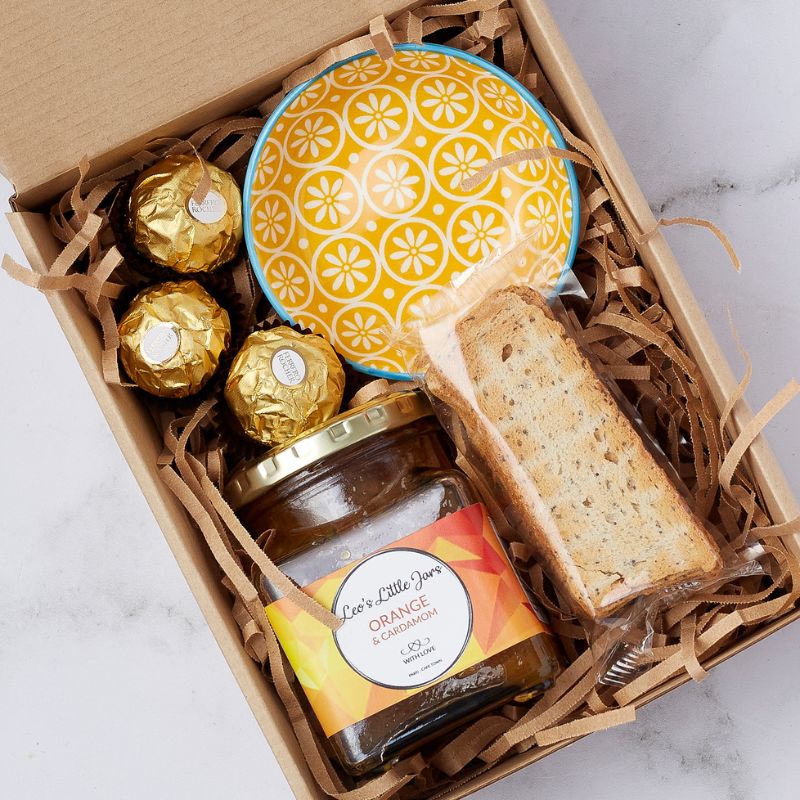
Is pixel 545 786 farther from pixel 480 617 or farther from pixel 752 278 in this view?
pixel 752 278

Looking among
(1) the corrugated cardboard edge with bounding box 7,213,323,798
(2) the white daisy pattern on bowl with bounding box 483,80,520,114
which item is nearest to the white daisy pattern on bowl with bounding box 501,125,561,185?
(2) the white daisy pattern on bowl with bounding box 483,80,520,114

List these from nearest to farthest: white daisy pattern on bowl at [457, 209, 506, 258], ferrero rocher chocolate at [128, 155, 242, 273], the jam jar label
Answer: the jam jar label → ferrero rocher chocolate at [128, 155, 242, 273] → white daisy pattern on bowl at [457, 209, 506, 258]

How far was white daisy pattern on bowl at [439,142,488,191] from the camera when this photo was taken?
1.08 m

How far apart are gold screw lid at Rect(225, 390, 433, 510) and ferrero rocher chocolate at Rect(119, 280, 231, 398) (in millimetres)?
141

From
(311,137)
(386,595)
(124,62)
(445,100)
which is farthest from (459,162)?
(386,595)

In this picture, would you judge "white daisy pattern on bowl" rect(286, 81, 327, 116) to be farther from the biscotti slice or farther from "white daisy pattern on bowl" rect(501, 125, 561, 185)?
the biscotti slice

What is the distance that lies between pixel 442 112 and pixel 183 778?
0.97 m

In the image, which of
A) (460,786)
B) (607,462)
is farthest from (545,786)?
(607,462)

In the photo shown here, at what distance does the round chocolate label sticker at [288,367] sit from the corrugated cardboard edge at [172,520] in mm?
172

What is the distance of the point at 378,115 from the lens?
Answer: 107 cm

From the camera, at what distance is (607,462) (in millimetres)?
922

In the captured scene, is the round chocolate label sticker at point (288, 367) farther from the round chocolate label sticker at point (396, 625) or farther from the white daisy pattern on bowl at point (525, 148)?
the white daisy pattern on bowl at point (525, 148)

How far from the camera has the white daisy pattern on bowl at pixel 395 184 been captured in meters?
1.08

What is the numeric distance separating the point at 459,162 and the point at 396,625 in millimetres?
576
